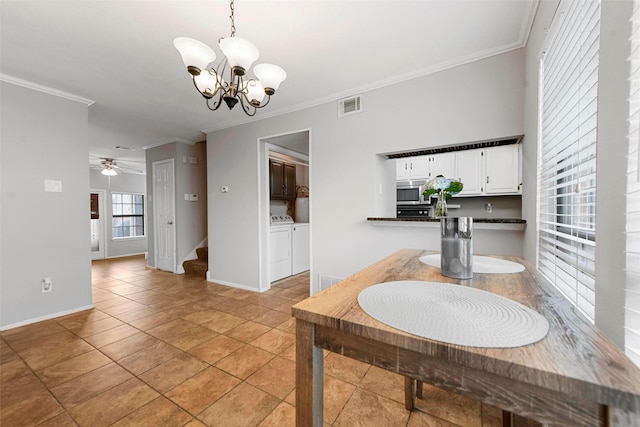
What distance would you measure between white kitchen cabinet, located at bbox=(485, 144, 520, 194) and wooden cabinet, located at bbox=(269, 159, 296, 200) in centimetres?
311

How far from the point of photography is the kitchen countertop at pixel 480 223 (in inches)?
73.7

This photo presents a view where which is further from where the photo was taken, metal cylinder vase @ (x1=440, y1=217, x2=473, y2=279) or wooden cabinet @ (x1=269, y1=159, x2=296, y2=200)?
wooden cabinet @ (x1=269, y1=159, x2=296, y2=200)

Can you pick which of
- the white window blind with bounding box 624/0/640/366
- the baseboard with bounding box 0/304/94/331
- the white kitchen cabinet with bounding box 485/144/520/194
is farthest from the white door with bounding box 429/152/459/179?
the baseboard with bounding box 0/304/94/331

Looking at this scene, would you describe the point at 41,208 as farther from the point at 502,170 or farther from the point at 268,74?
the point at 502,170

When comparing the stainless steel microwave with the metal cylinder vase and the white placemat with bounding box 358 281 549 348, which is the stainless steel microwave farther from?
the white placemat with bounding box 358 281 549 348

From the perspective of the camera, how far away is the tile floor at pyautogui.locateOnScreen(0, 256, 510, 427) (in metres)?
1.35

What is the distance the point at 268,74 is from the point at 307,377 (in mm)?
1688

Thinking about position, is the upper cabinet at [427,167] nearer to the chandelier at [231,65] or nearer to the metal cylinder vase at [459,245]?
the chandelier at [231,65]

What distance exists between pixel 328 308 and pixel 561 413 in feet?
1.60

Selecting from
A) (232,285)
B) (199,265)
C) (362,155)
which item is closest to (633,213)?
(362,155)

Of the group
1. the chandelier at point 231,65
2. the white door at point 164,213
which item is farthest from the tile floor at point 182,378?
the white door at point 164,213

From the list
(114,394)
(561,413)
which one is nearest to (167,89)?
(114,394)

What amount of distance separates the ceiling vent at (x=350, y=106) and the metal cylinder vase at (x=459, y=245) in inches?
80.8

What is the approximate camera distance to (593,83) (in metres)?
0.88
